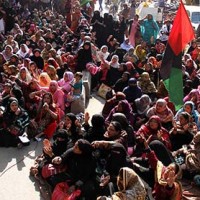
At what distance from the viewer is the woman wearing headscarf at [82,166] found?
5085 mm

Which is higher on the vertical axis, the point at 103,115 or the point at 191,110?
the point at 191,110

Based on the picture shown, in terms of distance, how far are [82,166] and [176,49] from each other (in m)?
3.07

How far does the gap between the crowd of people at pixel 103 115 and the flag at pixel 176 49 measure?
41cm

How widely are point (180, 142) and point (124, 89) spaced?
7.64ft

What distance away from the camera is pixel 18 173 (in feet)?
20.0

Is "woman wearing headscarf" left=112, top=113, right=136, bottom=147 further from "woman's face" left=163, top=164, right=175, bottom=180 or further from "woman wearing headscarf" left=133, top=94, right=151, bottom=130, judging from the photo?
"woman's face" left=163, top=164, right=175, bottom=180

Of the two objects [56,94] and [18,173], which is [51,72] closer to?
[56,94]

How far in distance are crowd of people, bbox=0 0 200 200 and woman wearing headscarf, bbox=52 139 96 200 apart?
1 centimetres

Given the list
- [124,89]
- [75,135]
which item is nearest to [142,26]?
[124,89]

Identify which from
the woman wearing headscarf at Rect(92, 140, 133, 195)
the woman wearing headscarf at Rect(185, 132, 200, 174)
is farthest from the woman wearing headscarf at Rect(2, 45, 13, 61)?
the woman wearing headscarf at Rect(185, 132, 200, 174)

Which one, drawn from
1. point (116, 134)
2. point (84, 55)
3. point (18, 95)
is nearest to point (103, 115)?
point (18, 95)

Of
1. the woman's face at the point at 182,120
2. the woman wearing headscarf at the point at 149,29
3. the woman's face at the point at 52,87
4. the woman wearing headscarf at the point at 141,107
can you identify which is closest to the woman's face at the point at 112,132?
the woman's face at the point at 182,120

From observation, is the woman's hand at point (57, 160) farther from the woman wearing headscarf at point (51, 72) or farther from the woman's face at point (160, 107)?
the woman wearing headscarf at point (51, 72)

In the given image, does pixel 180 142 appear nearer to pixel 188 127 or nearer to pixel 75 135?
pixel 188 127
